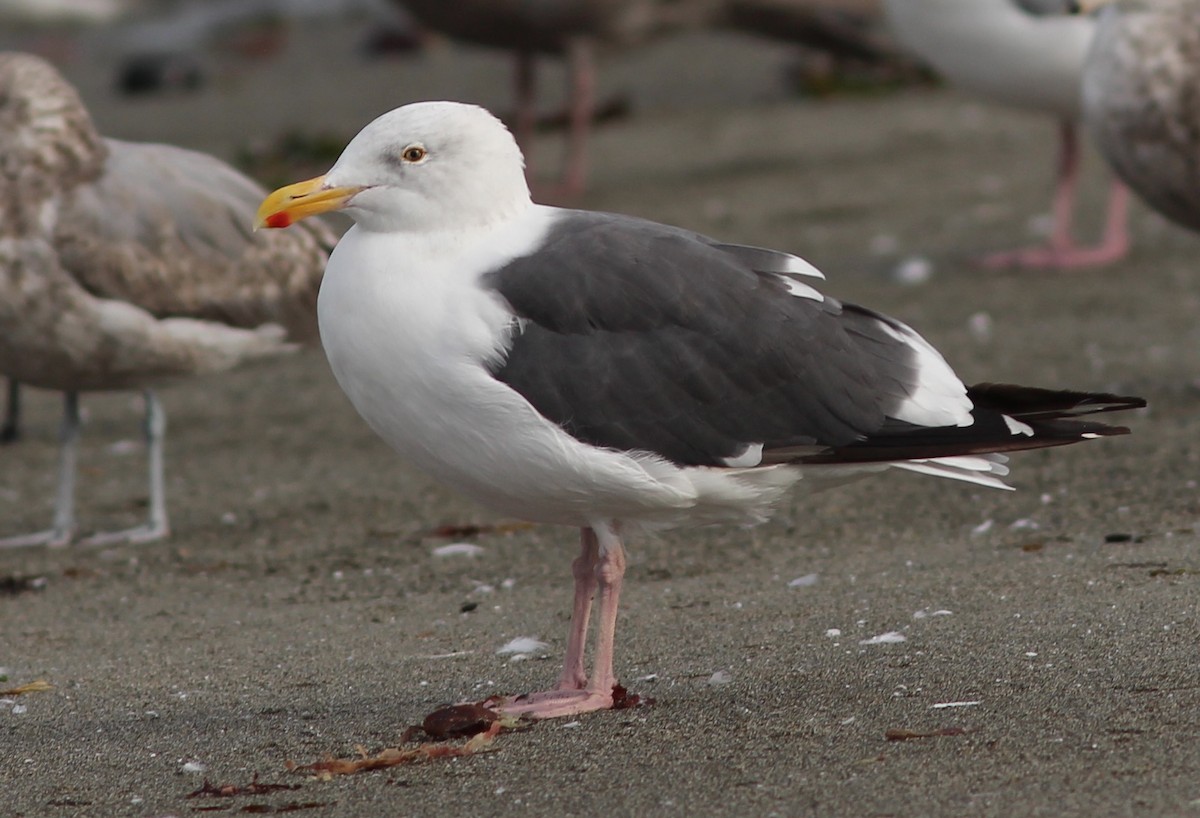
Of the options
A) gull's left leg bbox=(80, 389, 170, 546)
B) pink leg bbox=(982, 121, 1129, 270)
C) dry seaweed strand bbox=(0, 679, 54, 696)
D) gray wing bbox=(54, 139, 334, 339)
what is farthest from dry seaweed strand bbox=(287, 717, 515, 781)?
pink leg bbox=(982, 121, 1129, 270)

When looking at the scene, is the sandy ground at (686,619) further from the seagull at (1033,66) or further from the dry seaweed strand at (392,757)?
the seagull at (1033,66)

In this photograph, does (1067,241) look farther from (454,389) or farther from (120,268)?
(454,389)

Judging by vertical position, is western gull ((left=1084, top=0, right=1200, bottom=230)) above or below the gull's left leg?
above

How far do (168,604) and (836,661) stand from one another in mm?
2149

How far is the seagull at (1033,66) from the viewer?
949 cm

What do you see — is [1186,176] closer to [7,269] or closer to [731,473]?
[731,473]

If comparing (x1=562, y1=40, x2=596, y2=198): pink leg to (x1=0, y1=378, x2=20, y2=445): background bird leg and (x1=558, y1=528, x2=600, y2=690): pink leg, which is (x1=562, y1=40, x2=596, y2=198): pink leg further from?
(x1=558, y1=528, x2=600, y2=690): pink leg

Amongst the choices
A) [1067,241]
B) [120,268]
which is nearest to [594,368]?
→ [120,268]

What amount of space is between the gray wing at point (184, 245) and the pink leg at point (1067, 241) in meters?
4.02

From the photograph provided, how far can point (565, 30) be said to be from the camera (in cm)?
1269

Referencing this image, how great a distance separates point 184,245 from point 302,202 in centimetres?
243

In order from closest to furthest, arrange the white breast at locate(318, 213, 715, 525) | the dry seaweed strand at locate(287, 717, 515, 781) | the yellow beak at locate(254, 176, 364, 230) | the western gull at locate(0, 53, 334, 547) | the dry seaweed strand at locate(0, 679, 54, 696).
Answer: the dry seaweed strand at locate(287, 717, 515, 781)
the white breast at locate(318, 213, 715, 525)
the yellow beak at locate(254, 176, 364, 230)
the dry seaweed strand at locate(0, 679, 54, 696)
the western gull at locate(0, 53, 334, 547)

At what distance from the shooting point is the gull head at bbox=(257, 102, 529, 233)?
4062 millimetres

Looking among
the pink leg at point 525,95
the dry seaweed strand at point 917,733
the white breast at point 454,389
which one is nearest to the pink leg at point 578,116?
the pink leg at point 525,95
